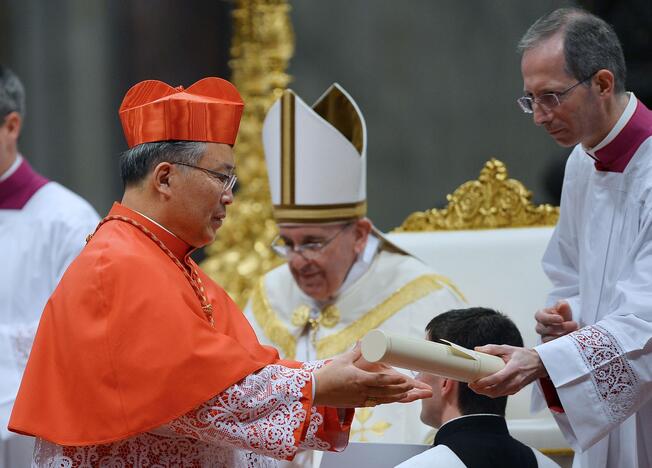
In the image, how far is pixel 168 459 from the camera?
2.92 m

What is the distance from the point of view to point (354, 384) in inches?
110

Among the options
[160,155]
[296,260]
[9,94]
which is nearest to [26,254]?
[9,94]

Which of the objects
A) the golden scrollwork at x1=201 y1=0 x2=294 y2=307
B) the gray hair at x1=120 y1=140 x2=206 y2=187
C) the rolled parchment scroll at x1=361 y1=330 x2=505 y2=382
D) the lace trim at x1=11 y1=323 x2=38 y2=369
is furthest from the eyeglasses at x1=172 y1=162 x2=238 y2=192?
the golden scrollwork at x1=201 y1=0 x2=294 y2=307

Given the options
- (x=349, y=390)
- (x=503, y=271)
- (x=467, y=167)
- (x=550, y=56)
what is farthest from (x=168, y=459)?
(x=467, y=167)

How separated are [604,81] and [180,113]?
117 cm

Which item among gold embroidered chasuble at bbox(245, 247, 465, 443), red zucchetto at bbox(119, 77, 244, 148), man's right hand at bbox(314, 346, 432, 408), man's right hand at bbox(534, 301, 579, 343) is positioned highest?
red zucchetto at bbox(119, 77, 244, 148)

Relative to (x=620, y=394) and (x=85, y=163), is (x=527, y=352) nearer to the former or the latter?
(x=620, y=394)

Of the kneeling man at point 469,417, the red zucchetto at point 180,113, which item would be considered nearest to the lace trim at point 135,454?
the kneeling man at point 469,417

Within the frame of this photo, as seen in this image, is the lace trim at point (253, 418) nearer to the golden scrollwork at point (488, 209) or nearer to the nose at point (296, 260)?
the nose at point (296, 260)

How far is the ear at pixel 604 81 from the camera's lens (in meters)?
3.38

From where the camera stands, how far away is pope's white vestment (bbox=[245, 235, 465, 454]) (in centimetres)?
463

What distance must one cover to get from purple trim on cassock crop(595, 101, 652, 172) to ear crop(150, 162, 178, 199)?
4.05 feet

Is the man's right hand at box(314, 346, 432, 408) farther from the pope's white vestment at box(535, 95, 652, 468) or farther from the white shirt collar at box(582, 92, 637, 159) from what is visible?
the white shirt collar at box(582, 92, 637, 159)

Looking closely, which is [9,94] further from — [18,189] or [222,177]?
[222,177]
